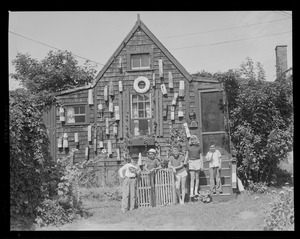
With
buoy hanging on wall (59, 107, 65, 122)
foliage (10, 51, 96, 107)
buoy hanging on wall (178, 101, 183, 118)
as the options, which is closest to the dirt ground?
buoy hanging on wall (178, 101, 183, 118)

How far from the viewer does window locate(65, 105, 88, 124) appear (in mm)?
14477

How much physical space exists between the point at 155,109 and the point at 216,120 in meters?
2.60

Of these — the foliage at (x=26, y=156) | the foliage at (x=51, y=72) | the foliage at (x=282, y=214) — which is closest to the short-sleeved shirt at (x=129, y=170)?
the foliage at (x=26, y=156)

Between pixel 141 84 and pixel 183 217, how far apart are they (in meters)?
6.50

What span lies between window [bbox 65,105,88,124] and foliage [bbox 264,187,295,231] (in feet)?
29.3

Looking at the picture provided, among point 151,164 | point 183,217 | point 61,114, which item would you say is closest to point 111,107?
point 61,114

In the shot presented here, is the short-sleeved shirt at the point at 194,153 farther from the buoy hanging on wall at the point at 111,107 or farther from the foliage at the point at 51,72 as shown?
the foliage at the point at 51,72

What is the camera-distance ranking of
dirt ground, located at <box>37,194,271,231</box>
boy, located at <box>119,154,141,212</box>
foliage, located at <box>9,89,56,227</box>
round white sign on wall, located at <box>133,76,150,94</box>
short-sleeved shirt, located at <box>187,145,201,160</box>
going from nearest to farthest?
1. foliage, located at <box>9,89,56,227</box>
2. dirt ground, located at <box>37,194,271,231</box>
3. boy, located at <box>119,154,141,212</box>
4. short-sleeved shirt, located at <box>187,145,201,160</box>
5. round white sign on wall, located at <box>133,76,150,94</box>

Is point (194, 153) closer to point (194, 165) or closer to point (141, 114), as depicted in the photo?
point (194, 165)

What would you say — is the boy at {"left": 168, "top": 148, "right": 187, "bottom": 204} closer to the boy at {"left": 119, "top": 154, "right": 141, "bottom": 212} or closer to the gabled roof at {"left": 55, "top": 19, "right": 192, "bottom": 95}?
the boy at {"left": 119, "top": 154, "right": 141, "bottom": 212}

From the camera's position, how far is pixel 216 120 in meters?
12.9

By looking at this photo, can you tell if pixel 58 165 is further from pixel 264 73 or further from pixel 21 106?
pixel 264 73

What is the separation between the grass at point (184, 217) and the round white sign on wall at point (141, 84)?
5042mm
